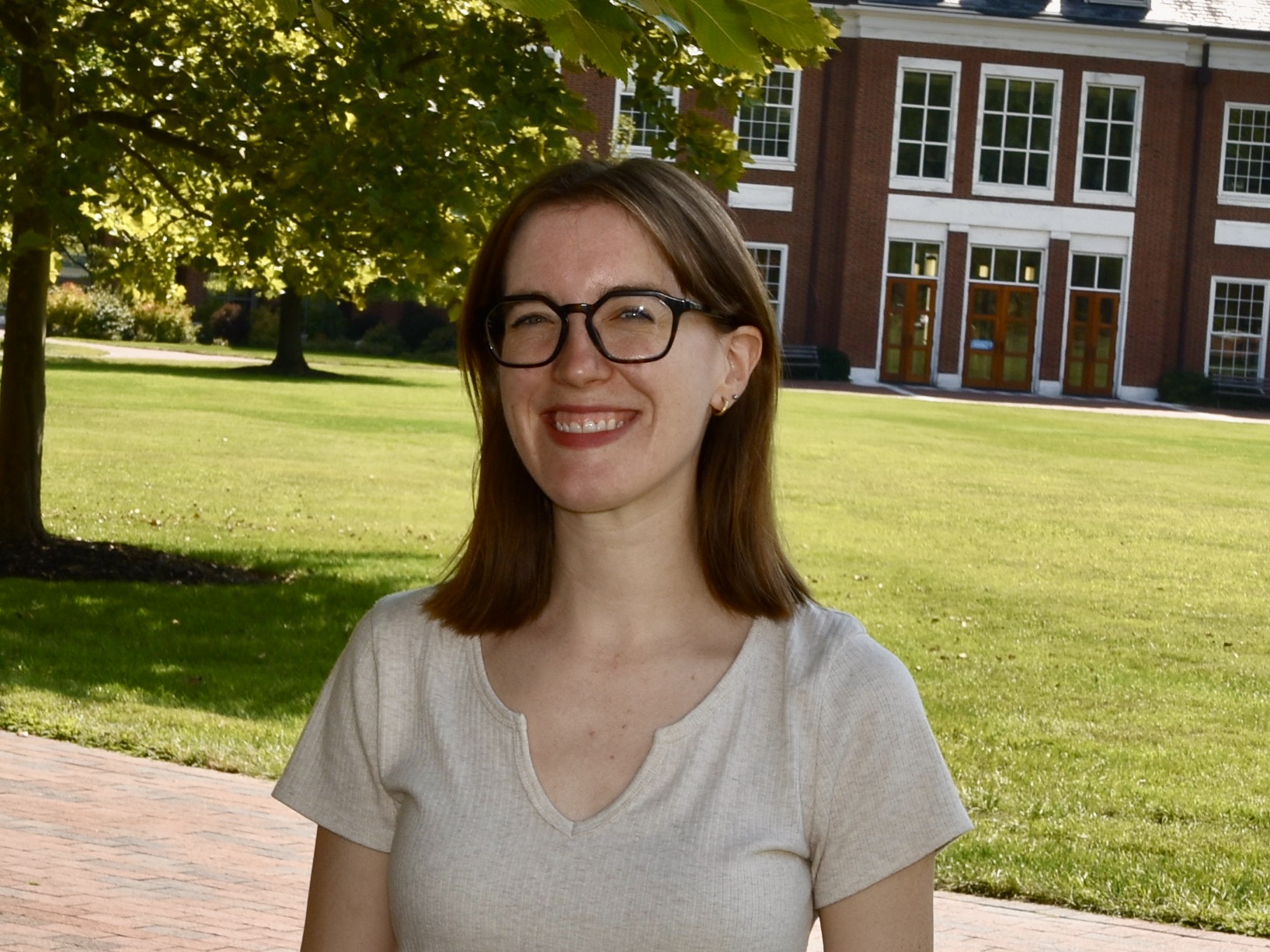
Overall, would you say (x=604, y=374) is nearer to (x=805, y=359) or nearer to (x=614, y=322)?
(x=614, y=322)

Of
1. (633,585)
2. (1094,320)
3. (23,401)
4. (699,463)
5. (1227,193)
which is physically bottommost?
(23,401)

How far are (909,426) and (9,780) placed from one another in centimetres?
2425

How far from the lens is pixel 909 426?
98.5 ft

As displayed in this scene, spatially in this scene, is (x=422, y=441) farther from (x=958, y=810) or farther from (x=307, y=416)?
(x=958, y=810)

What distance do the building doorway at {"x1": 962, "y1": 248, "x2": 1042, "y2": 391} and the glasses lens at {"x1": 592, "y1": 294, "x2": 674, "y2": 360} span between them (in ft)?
141

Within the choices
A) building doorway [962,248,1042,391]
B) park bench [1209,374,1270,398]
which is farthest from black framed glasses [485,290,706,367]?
park bench [1209,374,1270,398]

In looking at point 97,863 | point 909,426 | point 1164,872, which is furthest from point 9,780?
point 909,426

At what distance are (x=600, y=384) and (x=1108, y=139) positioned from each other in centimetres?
4402

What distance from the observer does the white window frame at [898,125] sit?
4331cm

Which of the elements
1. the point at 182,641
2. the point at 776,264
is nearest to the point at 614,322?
the point at 182,641

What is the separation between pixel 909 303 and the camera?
4434cm

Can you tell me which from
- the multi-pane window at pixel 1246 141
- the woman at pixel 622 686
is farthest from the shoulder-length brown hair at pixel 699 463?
the multi-pane window at pixel 1246 141

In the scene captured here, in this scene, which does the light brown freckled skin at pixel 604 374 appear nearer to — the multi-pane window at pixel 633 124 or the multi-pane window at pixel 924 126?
the multi-pane window at pixel 633 124

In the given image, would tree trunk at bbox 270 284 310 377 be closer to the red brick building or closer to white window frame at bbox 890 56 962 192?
the red brick building
